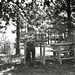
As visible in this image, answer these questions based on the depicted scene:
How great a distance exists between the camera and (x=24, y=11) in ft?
37.2

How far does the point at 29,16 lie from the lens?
12.2 meters

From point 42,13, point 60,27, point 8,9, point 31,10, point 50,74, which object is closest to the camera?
point 50,74

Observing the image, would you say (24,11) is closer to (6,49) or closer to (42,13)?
(42,13)

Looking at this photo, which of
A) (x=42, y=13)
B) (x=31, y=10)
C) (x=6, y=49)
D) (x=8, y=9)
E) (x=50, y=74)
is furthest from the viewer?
(x=6, y=49)

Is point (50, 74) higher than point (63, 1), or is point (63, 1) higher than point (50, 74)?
point (63, 1)

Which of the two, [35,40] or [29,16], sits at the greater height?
[29,16]

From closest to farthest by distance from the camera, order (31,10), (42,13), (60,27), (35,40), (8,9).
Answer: (35,40)
(8,9)
(60,27)
(31,10)
(42,13)

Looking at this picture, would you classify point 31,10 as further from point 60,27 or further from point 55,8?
point 60,27

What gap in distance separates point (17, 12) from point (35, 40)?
4.24 meters

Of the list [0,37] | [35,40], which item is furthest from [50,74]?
[0,37]

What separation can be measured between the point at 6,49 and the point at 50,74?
8906mm

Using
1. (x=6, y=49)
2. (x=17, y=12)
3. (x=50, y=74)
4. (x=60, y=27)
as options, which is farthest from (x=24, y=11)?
(x=50, y=74)

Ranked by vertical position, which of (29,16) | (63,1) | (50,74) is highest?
(63,1)

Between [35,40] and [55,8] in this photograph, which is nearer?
[35,40]
